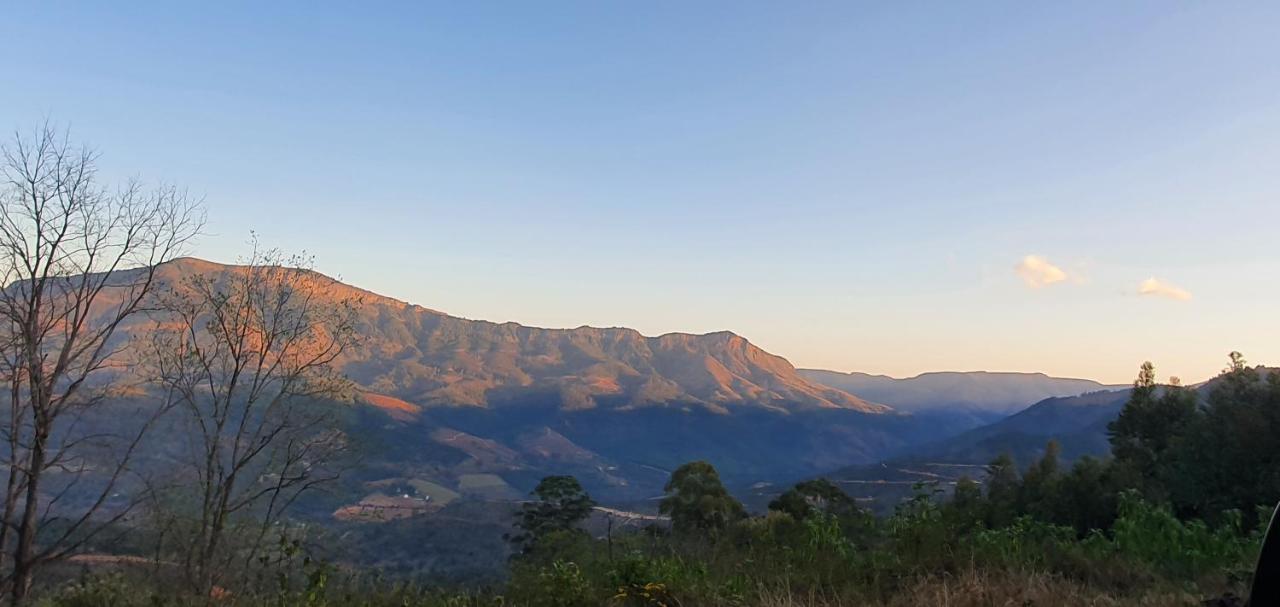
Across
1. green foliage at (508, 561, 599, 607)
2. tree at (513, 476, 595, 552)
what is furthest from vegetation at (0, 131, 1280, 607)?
tree at (513, 476, 595, 552)

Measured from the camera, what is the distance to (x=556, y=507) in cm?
4878

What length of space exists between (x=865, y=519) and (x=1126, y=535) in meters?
3.09

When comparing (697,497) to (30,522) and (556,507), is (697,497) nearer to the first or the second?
(556,507)

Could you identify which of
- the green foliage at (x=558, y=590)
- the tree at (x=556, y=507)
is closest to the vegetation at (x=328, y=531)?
the green foliage at (x=558, y=590)

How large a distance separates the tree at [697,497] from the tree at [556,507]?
26.5 ft

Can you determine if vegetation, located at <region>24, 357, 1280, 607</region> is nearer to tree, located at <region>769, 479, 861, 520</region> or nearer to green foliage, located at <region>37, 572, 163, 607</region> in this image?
green foliage, located at <region>37, 572, 163, 607</region>

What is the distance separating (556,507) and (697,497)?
14.7 meters

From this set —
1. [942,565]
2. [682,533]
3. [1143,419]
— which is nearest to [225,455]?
[682,533]

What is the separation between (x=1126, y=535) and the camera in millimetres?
7750

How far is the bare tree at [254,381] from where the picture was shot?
22656mm

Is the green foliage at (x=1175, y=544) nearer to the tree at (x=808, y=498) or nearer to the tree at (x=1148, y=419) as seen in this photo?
the tree at (x=808, y=498)

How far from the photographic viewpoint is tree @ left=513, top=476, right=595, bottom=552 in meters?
47.7

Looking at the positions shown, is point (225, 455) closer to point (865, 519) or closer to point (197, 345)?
point (197, 345)

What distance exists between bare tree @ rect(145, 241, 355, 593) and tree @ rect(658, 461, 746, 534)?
14.8m
